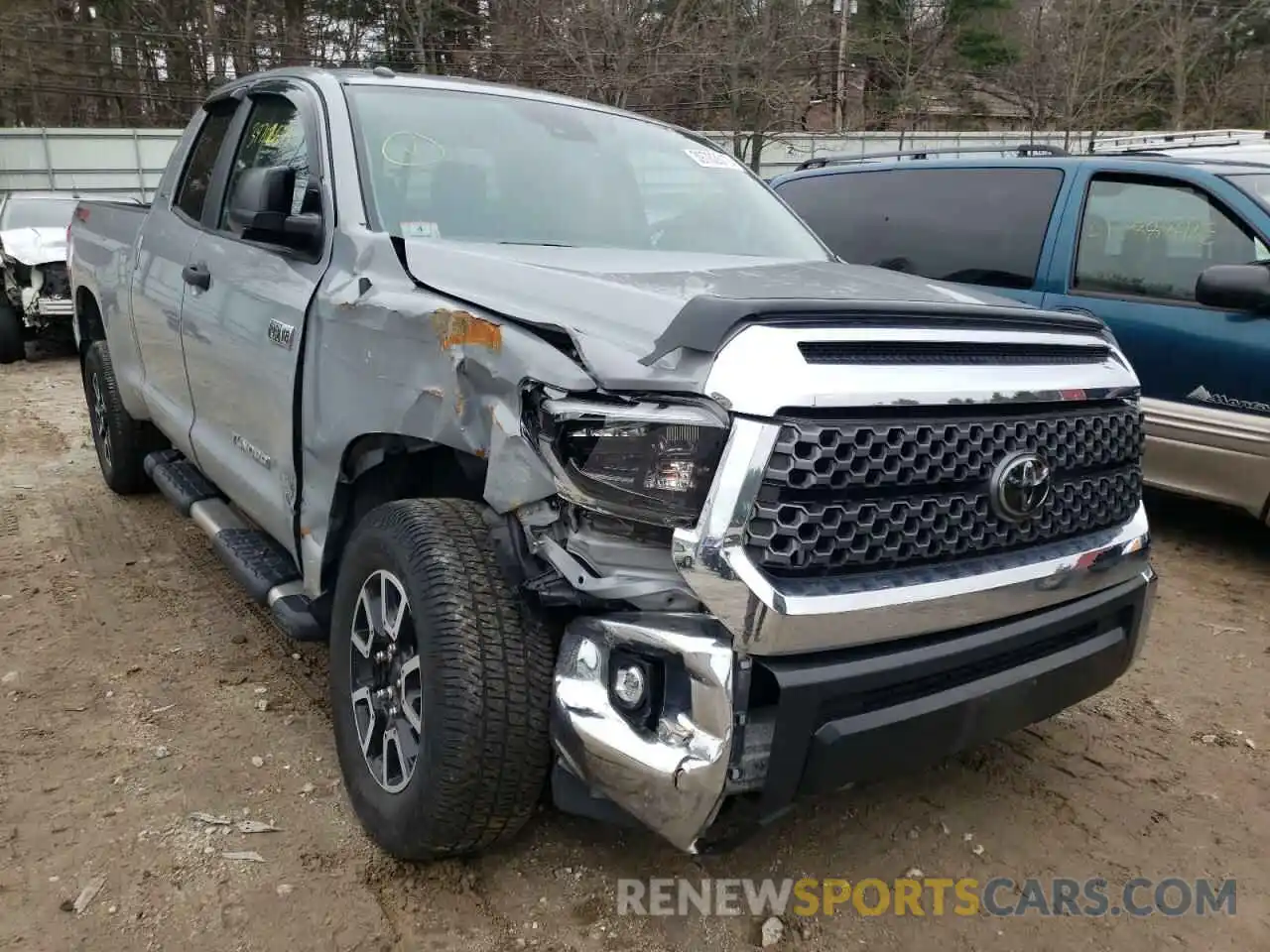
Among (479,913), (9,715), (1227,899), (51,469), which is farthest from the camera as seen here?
(51,469)

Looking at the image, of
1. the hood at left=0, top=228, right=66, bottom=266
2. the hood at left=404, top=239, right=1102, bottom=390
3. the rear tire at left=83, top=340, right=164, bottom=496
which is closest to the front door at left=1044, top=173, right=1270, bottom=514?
the hood at left=404, top=239, right=1102, bottom=390

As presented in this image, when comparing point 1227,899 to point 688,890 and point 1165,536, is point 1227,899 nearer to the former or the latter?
point 688,890

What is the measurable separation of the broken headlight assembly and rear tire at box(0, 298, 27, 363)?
34.2 ft

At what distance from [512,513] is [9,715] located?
2.10 m

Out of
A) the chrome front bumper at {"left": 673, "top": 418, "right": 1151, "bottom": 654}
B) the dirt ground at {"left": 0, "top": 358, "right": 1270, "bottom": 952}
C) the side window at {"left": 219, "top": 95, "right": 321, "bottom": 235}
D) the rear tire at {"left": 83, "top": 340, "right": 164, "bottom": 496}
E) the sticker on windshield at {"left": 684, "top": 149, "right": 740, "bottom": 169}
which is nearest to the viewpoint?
the chrome front bumper at {"left": 673, "top": 418, "right": 1151, "bottom": 654}

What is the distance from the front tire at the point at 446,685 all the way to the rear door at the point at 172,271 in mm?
1984

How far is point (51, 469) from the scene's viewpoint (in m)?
6.34

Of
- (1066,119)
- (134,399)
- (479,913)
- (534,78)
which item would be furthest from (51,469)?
(1066,119)

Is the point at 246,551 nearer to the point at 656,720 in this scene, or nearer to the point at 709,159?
the point at 656,720

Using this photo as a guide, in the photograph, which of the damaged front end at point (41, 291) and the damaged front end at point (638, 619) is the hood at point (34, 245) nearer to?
the damaged front end at point (41, 291)

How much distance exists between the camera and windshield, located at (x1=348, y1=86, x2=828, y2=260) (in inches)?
122

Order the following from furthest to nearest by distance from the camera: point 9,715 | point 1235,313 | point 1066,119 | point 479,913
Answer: point 1066,119 < point 1235,313 < point 9,715 < point 479,913

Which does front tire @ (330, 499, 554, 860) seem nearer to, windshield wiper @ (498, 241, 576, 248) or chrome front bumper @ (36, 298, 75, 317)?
windshield wiper @ (498, 241, 576, 248)

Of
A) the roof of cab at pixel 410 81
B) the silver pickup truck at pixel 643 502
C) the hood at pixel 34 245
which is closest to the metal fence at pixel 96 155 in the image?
the hood at pixel 34 245
